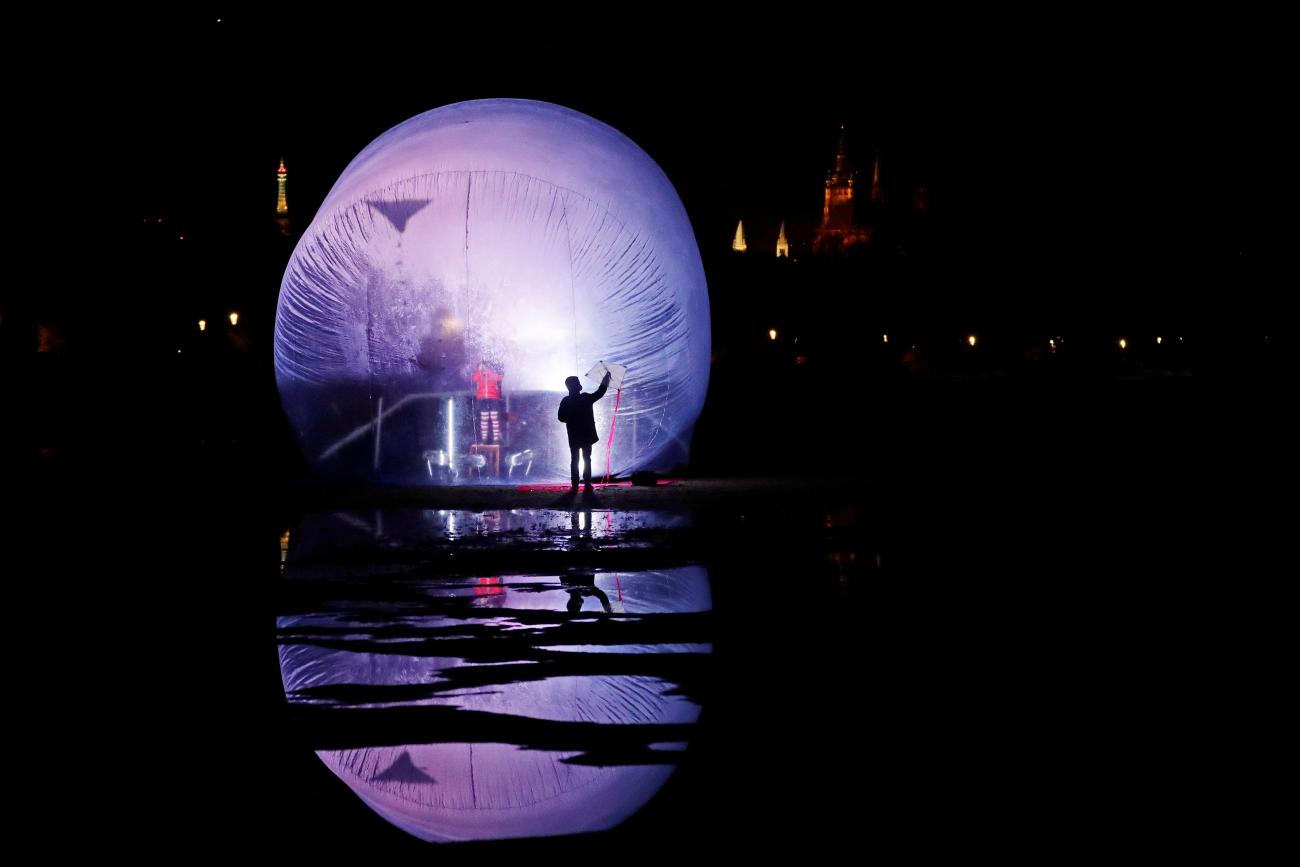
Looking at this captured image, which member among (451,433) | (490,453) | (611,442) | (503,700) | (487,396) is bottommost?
(503,700)

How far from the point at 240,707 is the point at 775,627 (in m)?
2.65

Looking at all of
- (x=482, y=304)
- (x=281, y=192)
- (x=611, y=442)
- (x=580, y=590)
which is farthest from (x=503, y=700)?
(x=281, y=192)

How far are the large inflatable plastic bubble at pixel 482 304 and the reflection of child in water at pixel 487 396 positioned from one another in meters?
0.02

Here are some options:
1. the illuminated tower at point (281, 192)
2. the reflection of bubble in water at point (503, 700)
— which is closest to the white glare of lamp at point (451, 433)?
the reflection of bubble in water at point (503, 700)

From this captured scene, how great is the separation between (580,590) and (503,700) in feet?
9.26

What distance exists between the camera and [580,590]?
333 inches

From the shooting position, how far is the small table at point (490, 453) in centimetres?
1631

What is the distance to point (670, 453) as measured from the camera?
17.2 m

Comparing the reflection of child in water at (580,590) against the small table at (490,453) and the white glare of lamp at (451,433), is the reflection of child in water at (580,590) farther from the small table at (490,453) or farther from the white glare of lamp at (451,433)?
the small table at (490,453)

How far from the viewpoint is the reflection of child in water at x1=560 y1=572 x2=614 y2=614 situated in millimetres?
7836

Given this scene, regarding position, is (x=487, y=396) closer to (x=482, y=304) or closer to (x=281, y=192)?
(x=482, y=304)

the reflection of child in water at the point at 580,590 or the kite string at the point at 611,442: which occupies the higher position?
the kite string at the point at 611,442

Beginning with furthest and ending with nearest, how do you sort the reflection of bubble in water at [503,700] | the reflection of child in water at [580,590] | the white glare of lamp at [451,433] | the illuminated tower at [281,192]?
the illuminated tower at [281,192] < the white glare of lamp at [451,433] < the reflection of child in water at [580,590] < the reflection of bubble in water at [503,700]

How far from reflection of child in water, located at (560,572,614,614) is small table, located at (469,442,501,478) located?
727 centimetres
